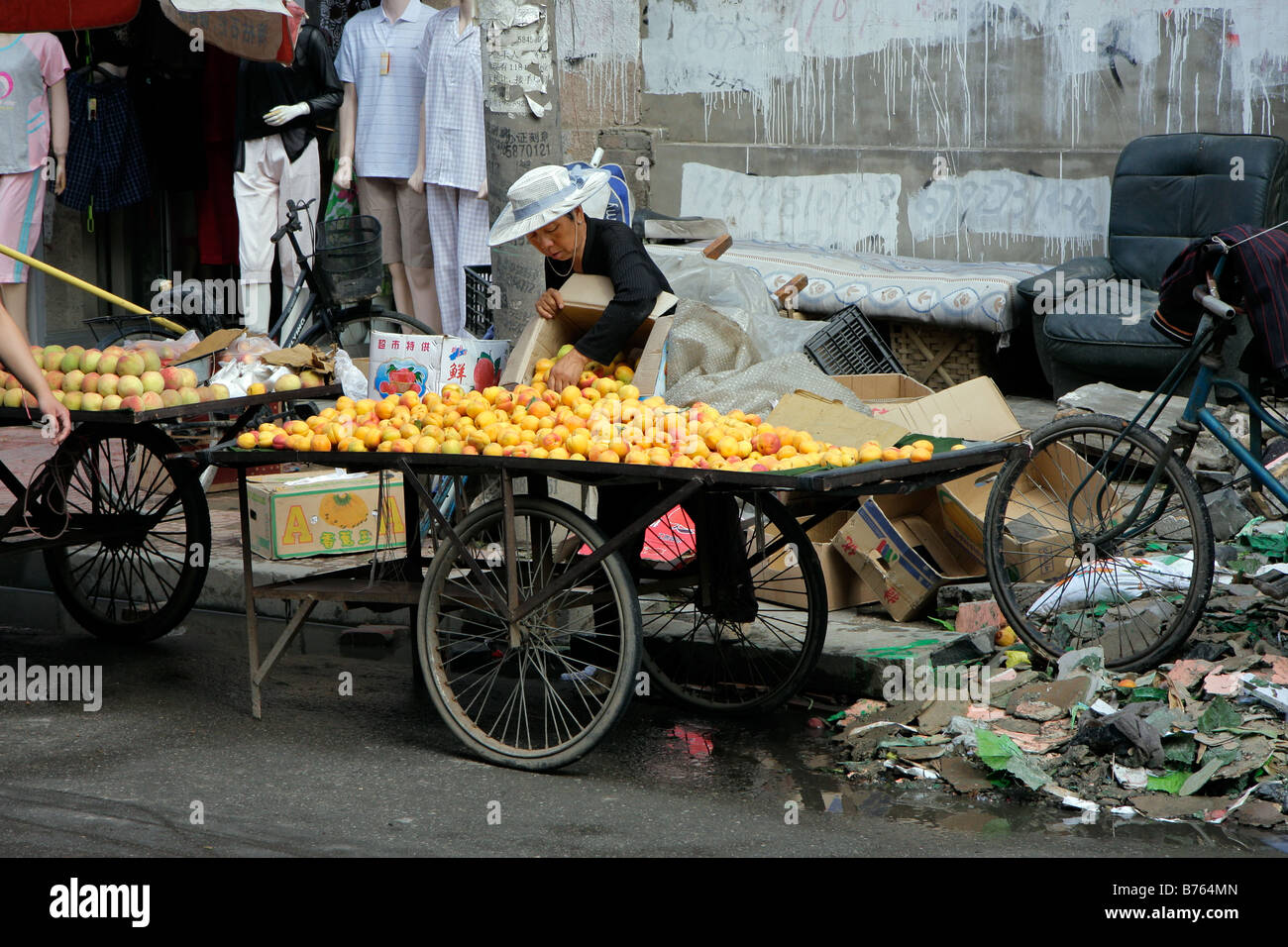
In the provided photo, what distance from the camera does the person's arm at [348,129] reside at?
9227 millimetres

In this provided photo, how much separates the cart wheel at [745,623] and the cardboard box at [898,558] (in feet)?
0.87

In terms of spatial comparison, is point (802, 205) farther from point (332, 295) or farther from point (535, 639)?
point (535, 639)

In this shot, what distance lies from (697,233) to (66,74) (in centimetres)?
504

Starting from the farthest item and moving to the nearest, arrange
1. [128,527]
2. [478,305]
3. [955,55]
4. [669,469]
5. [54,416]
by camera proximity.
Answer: [955,55] → [478,305] → [128,527] → [54,416] → [669,469]

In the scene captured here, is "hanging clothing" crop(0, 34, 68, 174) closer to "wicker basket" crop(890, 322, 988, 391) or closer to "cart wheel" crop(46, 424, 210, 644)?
"cart wheel" crop(46, 424, 210, 644)

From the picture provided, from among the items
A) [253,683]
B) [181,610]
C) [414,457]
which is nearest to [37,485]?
[181,610]

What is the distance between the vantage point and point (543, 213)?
5.26 metres

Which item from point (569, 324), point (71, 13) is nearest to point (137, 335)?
point (71, 13)

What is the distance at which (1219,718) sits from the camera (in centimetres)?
422

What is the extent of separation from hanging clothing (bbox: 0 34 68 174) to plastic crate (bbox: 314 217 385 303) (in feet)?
9.24

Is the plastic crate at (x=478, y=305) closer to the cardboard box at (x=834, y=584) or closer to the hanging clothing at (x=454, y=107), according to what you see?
the hanging clothing at (x=454, y=107)

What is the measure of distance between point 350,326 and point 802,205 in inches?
140

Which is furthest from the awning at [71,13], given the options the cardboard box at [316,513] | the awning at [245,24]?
the cardboard box at [316,513]
